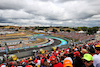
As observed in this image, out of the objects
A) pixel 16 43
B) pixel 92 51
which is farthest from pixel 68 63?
pixel 16 43

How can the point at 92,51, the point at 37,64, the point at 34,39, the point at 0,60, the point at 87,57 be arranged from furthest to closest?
the point at 34,39 → the point at 0,60 → the point at 92,51 → the point at 37,64 → the point at 87,57

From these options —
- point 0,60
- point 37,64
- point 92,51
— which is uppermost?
point 92,51

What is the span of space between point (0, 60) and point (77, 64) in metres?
11.1

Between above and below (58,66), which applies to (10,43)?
below

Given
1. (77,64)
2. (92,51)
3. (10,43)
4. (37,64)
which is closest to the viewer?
(77,64)

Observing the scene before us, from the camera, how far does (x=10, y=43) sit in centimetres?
→ 1947

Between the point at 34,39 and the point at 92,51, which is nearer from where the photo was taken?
the point at 92,51

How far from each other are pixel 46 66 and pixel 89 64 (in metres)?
2.34

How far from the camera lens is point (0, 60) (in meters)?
9.57

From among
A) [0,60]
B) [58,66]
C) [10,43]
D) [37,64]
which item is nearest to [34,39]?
[10,43]

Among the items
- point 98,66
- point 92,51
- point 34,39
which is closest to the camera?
point 98,66

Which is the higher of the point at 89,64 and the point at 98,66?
the point at 98,66

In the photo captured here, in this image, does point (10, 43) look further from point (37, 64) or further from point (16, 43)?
point (37, 64)

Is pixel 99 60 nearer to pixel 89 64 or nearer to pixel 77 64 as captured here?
pixel 89 64
